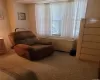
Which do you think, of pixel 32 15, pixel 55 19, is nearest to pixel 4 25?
pixel 32 15

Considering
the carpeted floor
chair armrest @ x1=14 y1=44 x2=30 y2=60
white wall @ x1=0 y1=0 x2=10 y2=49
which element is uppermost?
white wall @ x1=0 y1=0 x2=10 y2=49

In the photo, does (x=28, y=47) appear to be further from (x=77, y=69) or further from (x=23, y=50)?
(x=77, y=69)

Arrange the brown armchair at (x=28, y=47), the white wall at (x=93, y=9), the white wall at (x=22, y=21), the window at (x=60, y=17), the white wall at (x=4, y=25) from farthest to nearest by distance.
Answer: the white wall at (x=22, y=21), the white wall at (x=4, y=25), the window at (x=60, y=17), the white wall at (x=93, y=9), the brown armchair at (x=28, y=47)

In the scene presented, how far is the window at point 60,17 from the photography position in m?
3.89

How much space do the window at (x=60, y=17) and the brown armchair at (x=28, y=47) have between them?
743 mm

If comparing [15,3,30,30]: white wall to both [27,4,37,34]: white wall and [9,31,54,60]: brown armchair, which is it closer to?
[27,4,37,34]: white wall

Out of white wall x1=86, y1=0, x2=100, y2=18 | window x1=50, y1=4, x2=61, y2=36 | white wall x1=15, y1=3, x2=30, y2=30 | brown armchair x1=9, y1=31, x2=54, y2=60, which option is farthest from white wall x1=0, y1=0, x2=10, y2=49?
white wall x1=86, y1=0, x2=100, y2=18

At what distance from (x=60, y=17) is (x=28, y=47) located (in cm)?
181

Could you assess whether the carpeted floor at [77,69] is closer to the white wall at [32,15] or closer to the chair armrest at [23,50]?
the chair armrest at [23,50]

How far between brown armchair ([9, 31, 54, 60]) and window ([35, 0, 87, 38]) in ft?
2.44

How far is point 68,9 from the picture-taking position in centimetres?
402

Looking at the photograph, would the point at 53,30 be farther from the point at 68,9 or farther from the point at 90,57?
the point at 90,57

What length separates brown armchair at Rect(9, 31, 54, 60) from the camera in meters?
3.34

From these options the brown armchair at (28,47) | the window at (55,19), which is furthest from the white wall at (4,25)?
the window at (55,19)
